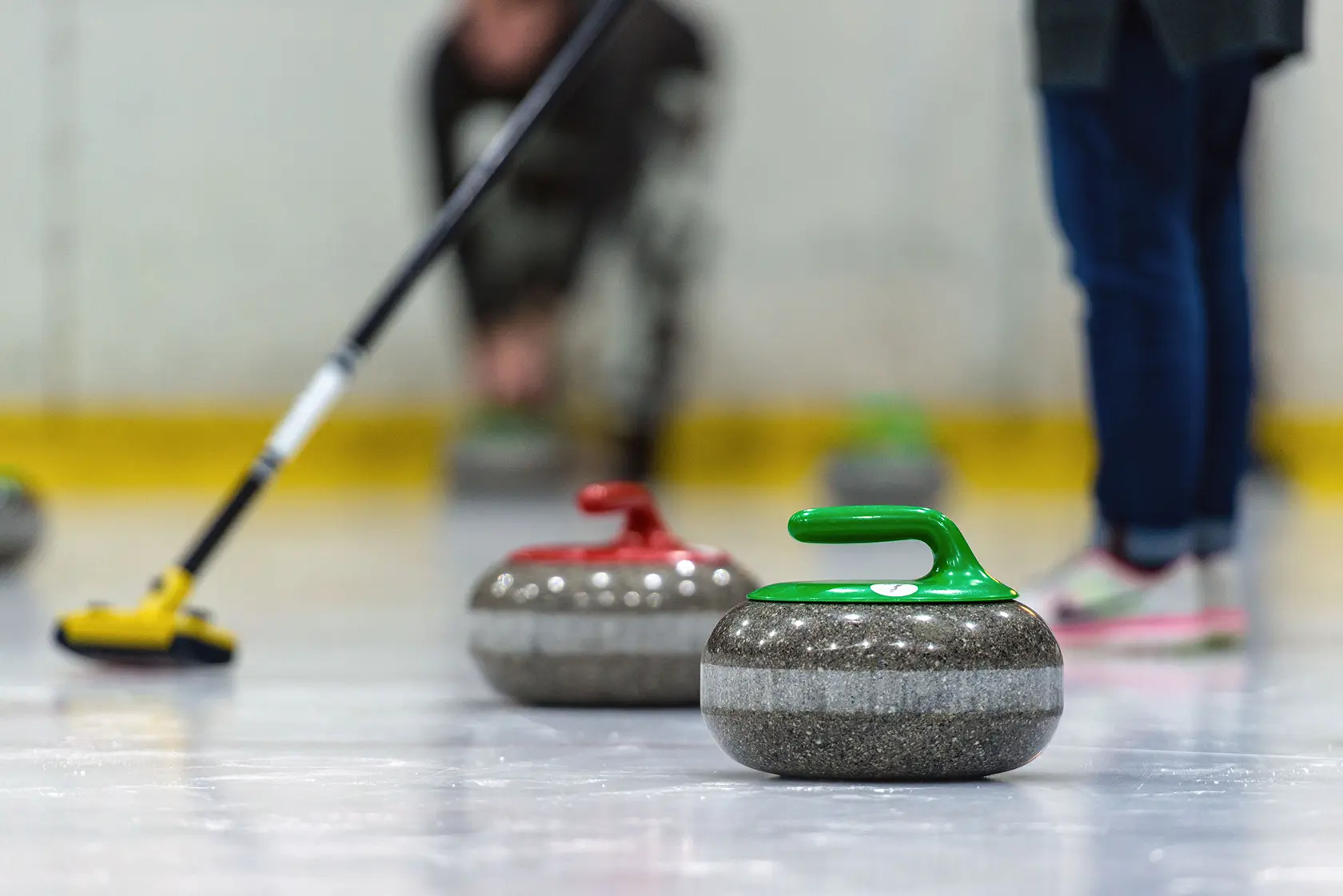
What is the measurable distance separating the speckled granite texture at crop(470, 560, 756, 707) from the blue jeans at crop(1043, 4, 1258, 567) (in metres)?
0.68

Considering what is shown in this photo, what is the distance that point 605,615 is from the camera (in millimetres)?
1659

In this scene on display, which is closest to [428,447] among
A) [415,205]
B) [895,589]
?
[415,205]


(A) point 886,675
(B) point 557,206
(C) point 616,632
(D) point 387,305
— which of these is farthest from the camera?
(B) point 557,206

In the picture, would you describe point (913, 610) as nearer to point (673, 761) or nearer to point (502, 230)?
point (673, 761)

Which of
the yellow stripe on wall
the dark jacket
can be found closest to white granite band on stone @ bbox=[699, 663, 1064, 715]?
the dark jacket

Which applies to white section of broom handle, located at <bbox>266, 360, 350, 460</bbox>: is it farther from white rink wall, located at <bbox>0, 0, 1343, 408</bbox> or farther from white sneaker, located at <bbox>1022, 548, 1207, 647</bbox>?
white rink wall, located at <bbox>0, 0, 1343, 408</bbox>

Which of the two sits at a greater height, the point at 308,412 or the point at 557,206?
the point at 308,412

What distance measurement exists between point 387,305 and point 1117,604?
2.72 ft

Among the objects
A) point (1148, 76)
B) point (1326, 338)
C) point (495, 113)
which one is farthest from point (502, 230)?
point (1148, 76)

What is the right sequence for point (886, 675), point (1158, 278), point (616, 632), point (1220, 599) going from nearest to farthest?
point (886, 675), point (616, 632), point (1158, 278), point (1220, 599)

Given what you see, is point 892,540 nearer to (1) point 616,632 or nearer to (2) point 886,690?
(2) point 886,690

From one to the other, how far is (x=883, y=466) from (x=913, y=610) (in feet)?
13.4

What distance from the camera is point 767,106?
7316 millimetres

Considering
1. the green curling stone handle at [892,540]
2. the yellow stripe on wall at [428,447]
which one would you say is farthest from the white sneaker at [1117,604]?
the yellow stripe on wall at [428,447]
